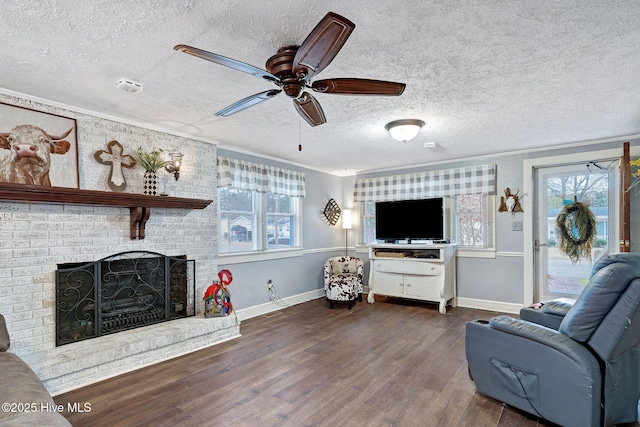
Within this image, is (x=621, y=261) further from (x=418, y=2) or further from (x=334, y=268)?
(x=334, y=268)

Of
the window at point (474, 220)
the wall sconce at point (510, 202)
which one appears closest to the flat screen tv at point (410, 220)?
the window at point (474, 220)

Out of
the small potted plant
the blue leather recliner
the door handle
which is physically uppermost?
the small potted plant

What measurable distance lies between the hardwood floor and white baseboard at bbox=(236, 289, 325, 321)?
0.50 metres

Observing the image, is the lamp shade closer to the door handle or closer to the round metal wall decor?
the round metal wall decor

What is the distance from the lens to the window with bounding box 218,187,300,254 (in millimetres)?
4320

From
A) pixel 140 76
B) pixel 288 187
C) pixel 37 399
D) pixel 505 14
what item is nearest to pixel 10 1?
pixel 140 76

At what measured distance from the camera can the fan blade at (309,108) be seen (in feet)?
6.87

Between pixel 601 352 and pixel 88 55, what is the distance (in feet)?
11.2

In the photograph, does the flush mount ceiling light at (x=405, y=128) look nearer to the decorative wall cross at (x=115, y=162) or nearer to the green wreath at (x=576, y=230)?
the green wreath at (x=576, y=230)

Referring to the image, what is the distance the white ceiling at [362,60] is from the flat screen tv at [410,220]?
5.57 feet

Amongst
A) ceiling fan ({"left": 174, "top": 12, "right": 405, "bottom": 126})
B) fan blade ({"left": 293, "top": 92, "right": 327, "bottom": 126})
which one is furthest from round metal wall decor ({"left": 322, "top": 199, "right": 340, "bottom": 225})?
ceiling fan ({"left": 174, "top": 12, "right": 405, "bottom": 126})

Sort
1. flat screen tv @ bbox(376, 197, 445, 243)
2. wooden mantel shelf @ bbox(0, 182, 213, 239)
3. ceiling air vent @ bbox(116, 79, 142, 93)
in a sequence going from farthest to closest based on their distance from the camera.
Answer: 1. flat screen tv @ bbox(376, 197, 445, 243)
2. wooden mantel shelf @ bbox(0, 182, 213, 239)
3. ceiling air vent @ bbox(116, 79, 142, 93)

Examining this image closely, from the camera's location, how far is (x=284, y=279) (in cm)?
501

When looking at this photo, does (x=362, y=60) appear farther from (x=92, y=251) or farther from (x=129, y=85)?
(x=92, y=251)
